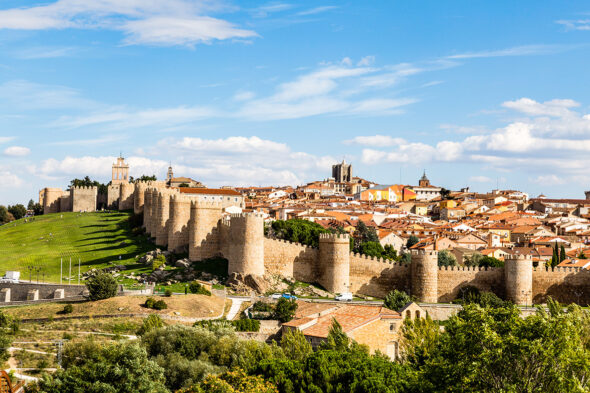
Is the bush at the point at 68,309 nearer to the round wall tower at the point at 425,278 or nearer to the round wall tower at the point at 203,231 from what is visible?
the round wall tower at the point at 203,231

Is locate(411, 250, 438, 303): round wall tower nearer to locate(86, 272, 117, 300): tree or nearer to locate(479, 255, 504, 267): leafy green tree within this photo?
locate(479, 255, 504, 267): leafy green tree

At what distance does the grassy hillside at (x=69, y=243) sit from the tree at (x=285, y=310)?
12416 millimetres

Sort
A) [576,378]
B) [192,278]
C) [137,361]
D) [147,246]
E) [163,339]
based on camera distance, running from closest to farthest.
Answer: [576,378]
[137,361]
[163,339]
[192,278]
[147,246]

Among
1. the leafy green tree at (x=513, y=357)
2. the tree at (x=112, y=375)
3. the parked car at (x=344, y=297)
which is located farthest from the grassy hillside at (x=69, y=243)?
the leafy green tree at (x=513, y=357)

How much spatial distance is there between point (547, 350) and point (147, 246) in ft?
127

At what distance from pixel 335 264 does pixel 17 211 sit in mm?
67784

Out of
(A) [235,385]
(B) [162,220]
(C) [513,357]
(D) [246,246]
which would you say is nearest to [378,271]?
(D) [246,246]

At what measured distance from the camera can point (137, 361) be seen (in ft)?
91.4

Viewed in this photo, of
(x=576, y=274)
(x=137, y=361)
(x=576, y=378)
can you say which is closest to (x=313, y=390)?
(x=137, y=361)

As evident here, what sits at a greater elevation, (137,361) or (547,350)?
(547,350)

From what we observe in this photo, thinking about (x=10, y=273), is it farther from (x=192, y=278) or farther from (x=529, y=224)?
(x=529, y=224)

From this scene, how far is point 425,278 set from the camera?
49.6 meters

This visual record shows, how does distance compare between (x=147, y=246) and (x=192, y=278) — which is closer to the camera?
(x=192, y=278)

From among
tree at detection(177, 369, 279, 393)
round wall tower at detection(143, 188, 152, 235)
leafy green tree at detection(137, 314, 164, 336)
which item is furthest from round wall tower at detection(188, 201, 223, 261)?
tree at detection(177, 369, 279, 393)
